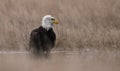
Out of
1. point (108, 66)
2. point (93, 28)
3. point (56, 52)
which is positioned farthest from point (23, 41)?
point (108, 66)

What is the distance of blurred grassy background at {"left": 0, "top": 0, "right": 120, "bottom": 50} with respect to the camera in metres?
13.5

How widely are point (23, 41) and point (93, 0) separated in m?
3.69

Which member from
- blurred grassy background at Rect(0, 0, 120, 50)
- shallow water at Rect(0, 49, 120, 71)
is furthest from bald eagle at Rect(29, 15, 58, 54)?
blurred grassy background at Rect(0, 0, 120, 50)

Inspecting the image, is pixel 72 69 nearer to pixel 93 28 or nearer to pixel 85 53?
pixel 85 53

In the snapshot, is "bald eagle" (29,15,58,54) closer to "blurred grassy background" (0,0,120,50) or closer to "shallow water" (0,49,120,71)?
"shallow water" (0,49,120,71)

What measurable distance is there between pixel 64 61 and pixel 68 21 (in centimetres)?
420

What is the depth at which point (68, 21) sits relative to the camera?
49.4 ft

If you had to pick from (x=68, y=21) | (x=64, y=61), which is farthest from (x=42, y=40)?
(x=68, y=21)

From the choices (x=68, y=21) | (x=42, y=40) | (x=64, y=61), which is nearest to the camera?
(x=64, y=61)

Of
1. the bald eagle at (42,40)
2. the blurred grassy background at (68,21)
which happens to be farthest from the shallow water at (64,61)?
the blurred grassy background at (68,21)

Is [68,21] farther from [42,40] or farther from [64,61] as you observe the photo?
[64,61]

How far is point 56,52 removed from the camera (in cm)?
1285

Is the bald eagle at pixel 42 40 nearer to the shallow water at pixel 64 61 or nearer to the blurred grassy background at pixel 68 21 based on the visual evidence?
the shallow water at pixel 64 61

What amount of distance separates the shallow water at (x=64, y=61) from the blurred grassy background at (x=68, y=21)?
0.69 m
